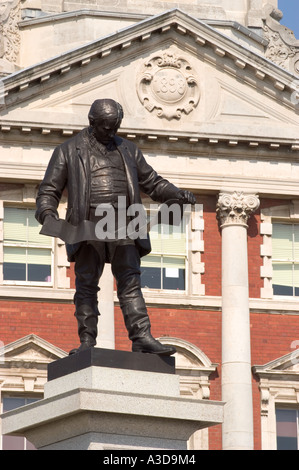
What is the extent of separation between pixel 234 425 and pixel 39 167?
6166 mm

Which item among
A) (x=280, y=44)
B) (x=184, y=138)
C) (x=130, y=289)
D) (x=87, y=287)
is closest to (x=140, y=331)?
(x=130, y=289)

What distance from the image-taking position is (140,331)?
13.5 m

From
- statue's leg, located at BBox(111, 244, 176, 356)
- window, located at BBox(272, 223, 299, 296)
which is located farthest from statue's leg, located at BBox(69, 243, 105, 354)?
window, located at BBox(272, 223, 299, 296)

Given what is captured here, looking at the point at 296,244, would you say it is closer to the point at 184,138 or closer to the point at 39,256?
the point at 184,138

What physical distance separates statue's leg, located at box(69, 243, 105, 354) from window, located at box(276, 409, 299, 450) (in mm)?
17624

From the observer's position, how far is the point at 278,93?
32.4 metres

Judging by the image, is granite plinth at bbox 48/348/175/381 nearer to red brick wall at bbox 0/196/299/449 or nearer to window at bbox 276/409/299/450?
red brick wall at bbox 0/196/299/449

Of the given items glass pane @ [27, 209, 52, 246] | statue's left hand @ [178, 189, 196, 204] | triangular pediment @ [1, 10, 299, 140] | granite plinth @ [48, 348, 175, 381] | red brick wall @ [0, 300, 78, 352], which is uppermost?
triangular pediment @ [1, 10, 299, 140]

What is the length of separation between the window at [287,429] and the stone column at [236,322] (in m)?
0.83

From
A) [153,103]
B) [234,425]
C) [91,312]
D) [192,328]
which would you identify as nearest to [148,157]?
[153,103]

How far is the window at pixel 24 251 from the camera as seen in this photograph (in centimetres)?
3084

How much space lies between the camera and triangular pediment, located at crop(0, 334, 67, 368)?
30.2 m

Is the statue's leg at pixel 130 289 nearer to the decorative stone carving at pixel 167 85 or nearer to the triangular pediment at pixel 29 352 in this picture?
the triangular pediment at pixel 29 352

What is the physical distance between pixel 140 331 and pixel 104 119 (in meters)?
1.86
